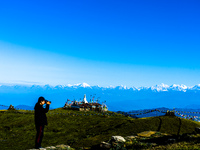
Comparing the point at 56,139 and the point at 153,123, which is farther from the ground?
the point at 153,123

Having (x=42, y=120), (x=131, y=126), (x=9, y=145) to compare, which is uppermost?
(x=42, y=120)

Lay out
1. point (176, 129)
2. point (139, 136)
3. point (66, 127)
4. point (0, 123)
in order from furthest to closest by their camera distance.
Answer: point (0, 123) → point (66, 127) → point (176, 129) → point (139, 136)

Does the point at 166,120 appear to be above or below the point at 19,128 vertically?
above

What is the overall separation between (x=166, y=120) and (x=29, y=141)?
19.3 meters

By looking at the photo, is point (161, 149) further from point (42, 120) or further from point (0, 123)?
point (0, 123)

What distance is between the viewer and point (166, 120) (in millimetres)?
25344

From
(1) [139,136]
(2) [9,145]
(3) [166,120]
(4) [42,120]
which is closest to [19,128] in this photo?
(2) [9,145]

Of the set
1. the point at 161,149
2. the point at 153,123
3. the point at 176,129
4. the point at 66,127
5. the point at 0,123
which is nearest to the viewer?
the point at 161,149

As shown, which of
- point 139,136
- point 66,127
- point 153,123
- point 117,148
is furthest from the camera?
point 66,127

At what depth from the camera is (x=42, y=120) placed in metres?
14.0

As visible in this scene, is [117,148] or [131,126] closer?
[117,148]

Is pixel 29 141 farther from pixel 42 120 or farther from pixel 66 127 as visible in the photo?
pixel 42 120

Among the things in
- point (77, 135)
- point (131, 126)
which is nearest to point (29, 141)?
point (77, 135)

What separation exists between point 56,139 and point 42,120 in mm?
9624
